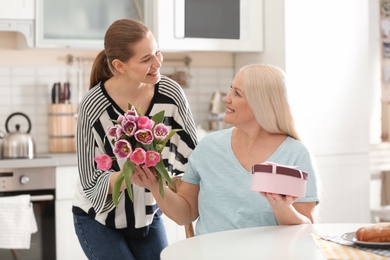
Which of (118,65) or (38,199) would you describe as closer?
(118,65)

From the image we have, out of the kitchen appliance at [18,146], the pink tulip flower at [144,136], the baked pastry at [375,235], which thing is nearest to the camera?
the baked pastry at [375,235]

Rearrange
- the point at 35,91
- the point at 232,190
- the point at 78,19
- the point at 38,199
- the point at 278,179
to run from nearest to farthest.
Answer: the point at 278,179 < the point at 232,190 < the point at 38,199 < the point at 78,19 < the point at 35,91

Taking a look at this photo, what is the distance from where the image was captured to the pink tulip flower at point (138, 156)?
2.09 m

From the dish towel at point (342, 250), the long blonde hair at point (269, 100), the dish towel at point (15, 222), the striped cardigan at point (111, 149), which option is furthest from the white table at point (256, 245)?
the dish towel at point (15, 222)

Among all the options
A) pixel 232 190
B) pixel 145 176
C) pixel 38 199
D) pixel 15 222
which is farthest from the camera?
pixel 38 199

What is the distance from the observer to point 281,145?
7.95ft

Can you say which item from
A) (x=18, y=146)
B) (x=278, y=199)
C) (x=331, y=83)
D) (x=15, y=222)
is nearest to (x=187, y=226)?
(x=278, y=199)

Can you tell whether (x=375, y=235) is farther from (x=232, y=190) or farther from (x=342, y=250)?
(x=232, y=190)

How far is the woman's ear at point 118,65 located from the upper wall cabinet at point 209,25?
5.79 feet

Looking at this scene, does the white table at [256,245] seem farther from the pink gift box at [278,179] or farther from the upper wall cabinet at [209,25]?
the upper wall cabinet at [209,25]

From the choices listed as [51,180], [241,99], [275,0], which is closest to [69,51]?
[51,180]

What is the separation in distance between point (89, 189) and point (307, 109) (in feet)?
6.87

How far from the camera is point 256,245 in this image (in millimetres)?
1972

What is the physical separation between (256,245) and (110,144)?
0.82 metres
